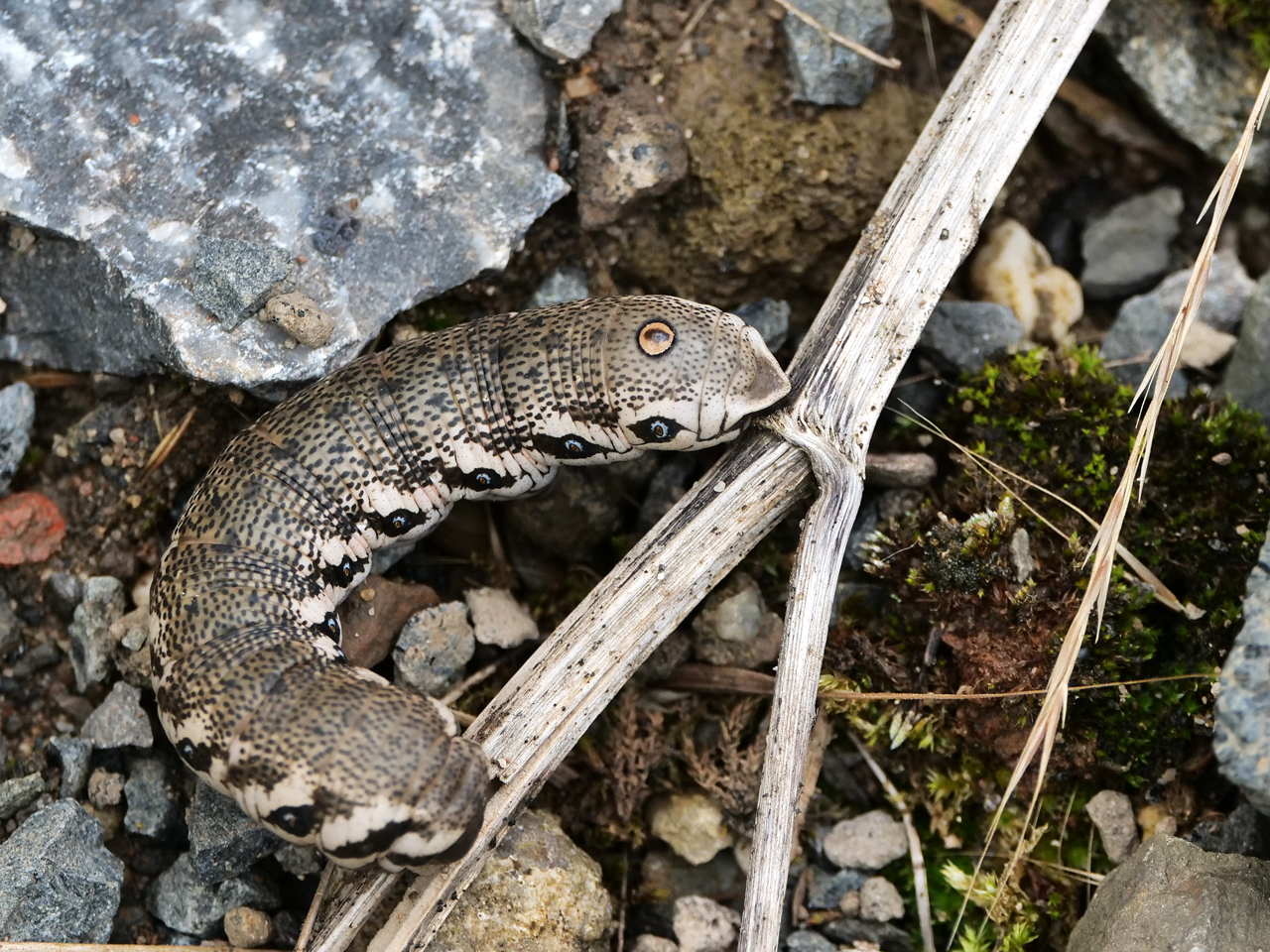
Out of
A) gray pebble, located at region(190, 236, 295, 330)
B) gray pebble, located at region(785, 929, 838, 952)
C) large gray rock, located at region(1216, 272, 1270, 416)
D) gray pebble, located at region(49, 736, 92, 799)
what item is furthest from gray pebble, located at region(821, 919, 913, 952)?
gray pebble, located at region(190, 236, 295, 330)

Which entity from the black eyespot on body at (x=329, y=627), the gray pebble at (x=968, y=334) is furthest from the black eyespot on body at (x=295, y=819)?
the gray pebble at (x=968, y=334)

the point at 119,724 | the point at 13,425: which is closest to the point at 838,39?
the point at 13,425

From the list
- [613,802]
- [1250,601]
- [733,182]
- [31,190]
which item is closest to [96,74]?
[31,190]

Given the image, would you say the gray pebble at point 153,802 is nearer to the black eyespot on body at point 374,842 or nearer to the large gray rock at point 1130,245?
the black eyespot on body at point 374,842

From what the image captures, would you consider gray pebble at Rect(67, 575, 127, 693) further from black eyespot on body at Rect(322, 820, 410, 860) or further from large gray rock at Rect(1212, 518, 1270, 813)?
large gray rock at Rect(1212, 518, 1270, 813)

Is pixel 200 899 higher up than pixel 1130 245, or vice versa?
pixel 1130 245

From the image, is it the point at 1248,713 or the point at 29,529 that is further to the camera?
the point at 29,529

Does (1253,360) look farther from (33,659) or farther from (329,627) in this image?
(33,659)
